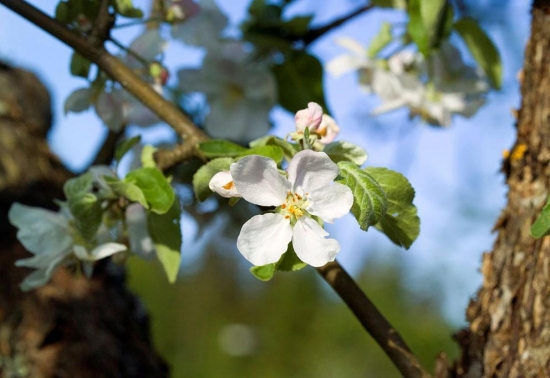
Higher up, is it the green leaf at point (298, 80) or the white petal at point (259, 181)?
the green leaf at point (298, 80)

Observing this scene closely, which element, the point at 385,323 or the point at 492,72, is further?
the point at 492,72

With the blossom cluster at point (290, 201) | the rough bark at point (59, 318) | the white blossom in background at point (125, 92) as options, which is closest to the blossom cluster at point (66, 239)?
the white blossom in background at point (125, 92)

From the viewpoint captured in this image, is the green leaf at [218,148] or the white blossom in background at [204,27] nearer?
the green leaf at [218,148]

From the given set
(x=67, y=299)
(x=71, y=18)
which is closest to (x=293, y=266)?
(x=71, y=18)

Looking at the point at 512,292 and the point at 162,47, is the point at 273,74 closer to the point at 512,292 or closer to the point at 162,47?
the point at 162,47

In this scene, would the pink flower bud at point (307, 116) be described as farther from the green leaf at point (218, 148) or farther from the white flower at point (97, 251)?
the white flower at point (97, 251)

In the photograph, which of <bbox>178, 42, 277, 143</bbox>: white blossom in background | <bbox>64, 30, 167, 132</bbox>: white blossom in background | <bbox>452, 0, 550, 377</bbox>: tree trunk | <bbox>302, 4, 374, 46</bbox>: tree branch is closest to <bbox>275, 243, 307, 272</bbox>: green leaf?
<bbox>452, 0, 550, 377</bbox>: tree trunk

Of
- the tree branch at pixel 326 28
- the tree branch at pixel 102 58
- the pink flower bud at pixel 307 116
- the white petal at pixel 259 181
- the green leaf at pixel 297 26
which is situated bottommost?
the white petal at pixel 259 181

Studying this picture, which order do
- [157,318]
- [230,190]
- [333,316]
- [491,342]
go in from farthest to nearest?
[333,316] < [157,318] < [491,342] < [230,190]
